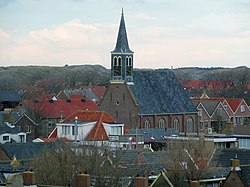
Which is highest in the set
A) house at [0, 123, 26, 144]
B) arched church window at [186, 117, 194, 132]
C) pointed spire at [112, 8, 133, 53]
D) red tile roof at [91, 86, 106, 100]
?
pointed spire at [112, 8, 133, 53]

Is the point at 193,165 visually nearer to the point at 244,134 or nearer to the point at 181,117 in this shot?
the point at 244,134

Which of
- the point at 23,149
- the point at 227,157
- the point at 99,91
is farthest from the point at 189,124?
the point at 99,91

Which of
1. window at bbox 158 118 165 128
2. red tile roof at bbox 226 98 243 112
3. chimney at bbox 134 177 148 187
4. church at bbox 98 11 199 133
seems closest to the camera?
chimney at bbox 134 177 148 187

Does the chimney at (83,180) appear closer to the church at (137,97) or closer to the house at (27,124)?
the church at (137,97)

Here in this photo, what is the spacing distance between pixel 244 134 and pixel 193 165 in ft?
121

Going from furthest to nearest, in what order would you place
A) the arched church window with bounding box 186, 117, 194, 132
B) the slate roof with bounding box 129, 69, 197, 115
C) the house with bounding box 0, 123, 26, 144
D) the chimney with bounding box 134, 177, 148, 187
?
the arched church window with bounding box 186, 117, 194, 132
the slate roof with bounding box 129, 69, 197, 115
the house with bounding box 0, 123, 26, 144
the chimney with bounding box 134, 177, 148, 187

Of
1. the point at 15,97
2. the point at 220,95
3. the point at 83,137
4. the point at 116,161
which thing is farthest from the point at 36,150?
the point at 220,95

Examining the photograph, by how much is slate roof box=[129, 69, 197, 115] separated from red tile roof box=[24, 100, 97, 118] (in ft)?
46.1

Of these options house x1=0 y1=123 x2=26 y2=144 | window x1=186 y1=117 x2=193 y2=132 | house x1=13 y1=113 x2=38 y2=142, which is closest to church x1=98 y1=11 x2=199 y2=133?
window x1=186 y1=117 x2=193 y2=132

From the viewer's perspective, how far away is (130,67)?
10356 centimetres

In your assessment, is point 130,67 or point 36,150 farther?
point 130,67

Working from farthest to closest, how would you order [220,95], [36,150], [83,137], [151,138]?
[220,95]
[151,138]
[83,137]
[36,150]

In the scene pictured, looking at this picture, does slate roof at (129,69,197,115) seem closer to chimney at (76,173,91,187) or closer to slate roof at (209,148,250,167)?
slate roof at (209,148,250,167)

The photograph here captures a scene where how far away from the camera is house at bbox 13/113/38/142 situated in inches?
3969
